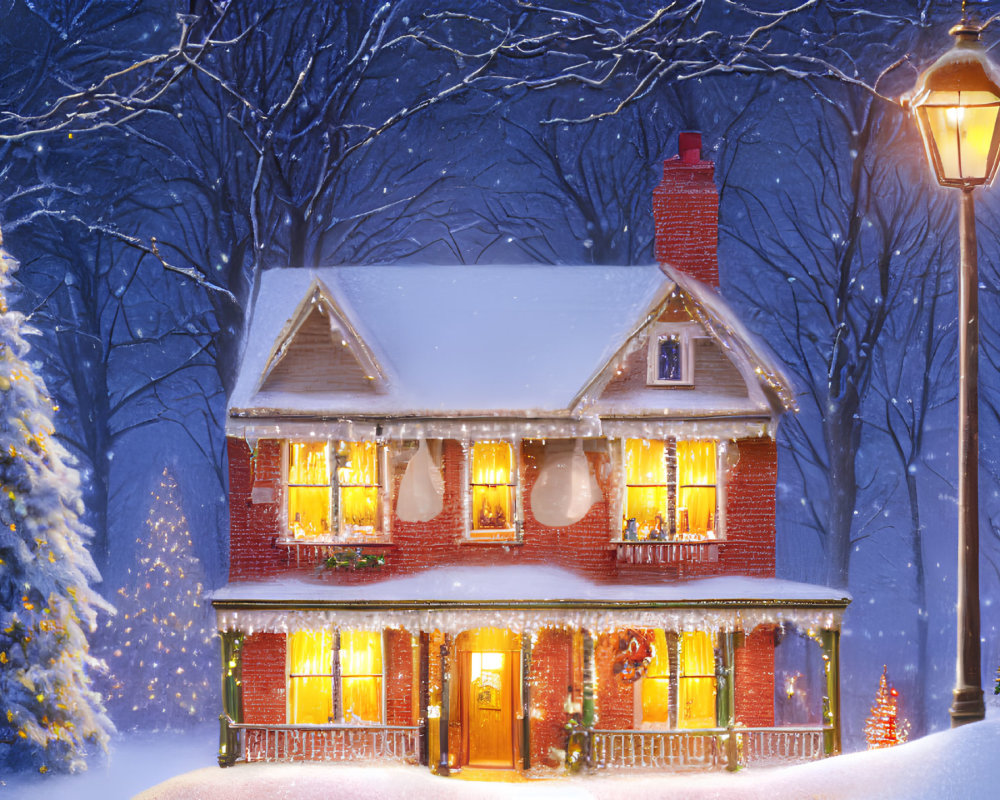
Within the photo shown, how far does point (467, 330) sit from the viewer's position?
78.2ft

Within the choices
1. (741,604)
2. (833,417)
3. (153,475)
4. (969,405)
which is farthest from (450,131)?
(969,405)

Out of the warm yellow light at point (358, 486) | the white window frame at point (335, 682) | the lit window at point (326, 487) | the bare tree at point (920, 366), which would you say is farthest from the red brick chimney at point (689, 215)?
the bare tree at point (920, 366)

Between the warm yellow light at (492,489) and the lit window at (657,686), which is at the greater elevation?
the warm yellow light at (492,489)

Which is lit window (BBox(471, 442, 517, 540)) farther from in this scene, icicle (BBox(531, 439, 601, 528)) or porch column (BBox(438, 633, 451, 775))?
porch column (BBox(438, 633, 451, 775))

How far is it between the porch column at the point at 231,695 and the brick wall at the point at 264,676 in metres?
0.75

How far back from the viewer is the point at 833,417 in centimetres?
3183

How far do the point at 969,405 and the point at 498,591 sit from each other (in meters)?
11.8

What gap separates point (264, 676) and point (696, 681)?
7.91 metres

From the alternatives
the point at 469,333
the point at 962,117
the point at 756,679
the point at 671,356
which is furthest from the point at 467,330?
the point at 962,117

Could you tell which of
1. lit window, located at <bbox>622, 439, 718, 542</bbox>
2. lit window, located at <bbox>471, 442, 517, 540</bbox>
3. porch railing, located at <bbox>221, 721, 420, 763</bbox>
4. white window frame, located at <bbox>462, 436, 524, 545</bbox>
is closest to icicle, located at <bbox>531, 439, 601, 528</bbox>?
white window frame, located at <bbox>462, 436, 524, 545</bbox>

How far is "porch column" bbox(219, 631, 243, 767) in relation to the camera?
21125 millimetres

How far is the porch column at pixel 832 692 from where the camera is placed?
844 inches

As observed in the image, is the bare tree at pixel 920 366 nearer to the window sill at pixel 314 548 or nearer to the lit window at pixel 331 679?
the window sill at pixel 314 548

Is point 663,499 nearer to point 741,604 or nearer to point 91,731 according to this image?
point 741,604
